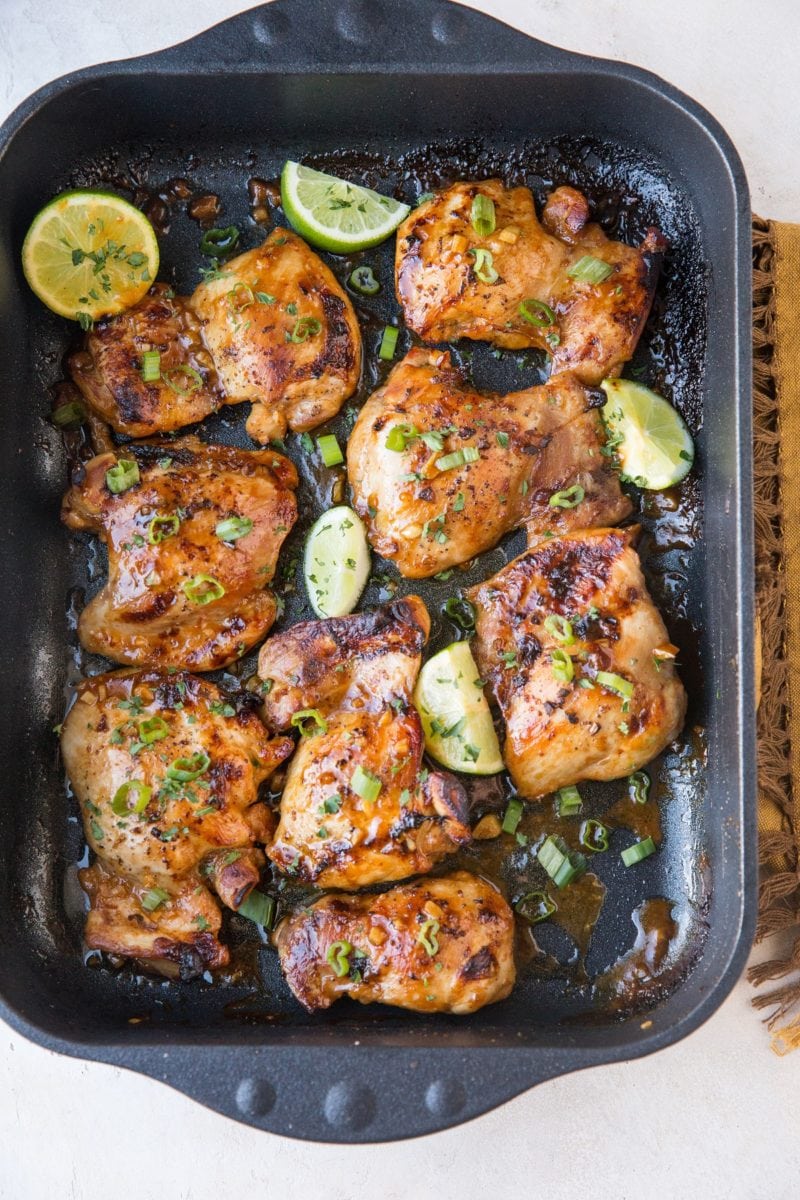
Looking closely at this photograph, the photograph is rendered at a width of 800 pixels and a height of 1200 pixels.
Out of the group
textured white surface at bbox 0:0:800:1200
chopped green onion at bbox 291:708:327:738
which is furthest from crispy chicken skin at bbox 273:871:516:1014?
textured white surface at bbox 0:0:800:1200

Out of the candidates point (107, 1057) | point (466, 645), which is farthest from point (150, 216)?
point (107, 1057)

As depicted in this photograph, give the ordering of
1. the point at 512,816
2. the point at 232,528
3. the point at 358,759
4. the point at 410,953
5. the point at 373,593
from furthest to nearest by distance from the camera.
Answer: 1. the point at 373,593
2. the point at 512,816
3. the point at 232,528
4. the point at 358,759
5. the point at 410,953

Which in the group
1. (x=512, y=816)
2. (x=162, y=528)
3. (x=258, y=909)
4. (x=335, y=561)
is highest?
(x=162, y=528)

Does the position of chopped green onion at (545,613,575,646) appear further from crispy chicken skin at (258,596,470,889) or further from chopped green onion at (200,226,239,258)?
chopped green onion at (200,226,239,258)

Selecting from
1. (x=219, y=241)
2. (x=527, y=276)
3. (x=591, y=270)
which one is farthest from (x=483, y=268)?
(x=219, y=241)

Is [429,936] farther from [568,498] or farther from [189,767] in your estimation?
[568,498]

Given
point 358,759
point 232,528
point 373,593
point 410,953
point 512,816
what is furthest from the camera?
point 373,593

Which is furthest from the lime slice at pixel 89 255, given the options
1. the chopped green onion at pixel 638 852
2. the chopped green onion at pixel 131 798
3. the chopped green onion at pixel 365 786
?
the chopped green onion at pixel 638 852
